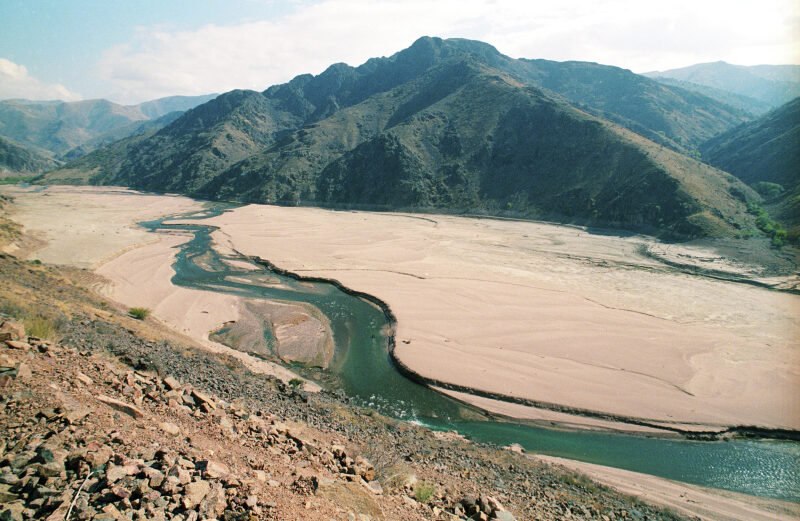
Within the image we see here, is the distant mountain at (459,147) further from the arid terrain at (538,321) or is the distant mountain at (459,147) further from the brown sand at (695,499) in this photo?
the brown sand at (695,499)

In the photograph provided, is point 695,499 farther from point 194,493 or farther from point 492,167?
point 492,167

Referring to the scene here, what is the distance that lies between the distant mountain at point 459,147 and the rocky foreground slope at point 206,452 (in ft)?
186

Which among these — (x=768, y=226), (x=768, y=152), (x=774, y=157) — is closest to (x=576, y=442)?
(x=768, y=226)

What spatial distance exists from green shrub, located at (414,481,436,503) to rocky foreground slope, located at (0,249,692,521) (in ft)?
0.19

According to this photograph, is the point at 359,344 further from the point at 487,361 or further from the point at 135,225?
the point at 135,225

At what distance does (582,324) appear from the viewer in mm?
29922

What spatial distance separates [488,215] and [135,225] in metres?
64.9

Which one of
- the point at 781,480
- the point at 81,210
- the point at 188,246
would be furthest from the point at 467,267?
the point at 81,210

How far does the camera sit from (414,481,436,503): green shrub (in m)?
11.0

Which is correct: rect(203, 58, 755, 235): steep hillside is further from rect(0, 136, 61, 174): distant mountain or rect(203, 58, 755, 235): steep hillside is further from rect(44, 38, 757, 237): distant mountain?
rect(0, 136, 61, 174): distant mountain

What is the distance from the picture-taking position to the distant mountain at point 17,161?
161 meters

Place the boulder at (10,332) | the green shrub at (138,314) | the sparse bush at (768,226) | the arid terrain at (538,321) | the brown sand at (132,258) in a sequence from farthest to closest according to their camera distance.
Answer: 1. the sparse bush at (768,226)
2. the brown sand at (132,258)
3. the green shrub at (138,314)
4. the arid terrain at (538,321)
5. the boulder at (10,332)

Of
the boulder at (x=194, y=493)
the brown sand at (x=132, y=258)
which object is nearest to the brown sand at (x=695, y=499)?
the boulder at (x=194, y=493)

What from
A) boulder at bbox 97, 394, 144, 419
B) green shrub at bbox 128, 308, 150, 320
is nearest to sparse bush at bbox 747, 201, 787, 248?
boulder at bbox 97, 394, 144, 419
